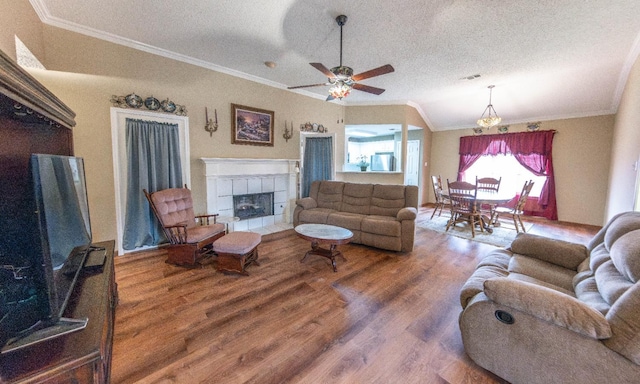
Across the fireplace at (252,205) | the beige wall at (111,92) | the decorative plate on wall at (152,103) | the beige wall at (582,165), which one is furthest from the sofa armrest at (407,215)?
the beige wall at (582,165)

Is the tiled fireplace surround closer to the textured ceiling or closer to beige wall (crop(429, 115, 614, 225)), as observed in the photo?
the textured ceiling

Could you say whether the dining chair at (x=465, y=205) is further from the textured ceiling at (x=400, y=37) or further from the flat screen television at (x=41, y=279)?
the flat screen television at (x=41, y=279)

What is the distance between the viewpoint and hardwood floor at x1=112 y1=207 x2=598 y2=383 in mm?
1534

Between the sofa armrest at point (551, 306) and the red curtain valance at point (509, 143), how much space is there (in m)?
6.20

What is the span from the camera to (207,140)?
4.01 m

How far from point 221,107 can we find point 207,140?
0.61 m

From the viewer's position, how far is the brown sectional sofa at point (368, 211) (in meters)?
3.50

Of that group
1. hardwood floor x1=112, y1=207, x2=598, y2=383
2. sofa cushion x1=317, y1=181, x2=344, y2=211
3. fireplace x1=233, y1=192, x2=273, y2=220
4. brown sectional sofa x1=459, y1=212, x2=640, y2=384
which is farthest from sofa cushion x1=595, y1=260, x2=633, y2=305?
fireplace x1=233, y1=192, x2=273, y2=220

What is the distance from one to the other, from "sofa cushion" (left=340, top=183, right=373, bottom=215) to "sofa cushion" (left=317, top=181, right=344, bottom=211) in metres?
0.10

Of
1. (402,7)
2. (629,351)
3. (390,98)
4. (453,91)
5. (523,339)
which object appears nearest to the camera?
(629,351)

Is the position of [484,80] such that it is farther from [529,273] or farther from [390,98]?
[529,273]

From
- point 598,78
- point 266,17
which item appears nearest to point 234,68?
point 266,17

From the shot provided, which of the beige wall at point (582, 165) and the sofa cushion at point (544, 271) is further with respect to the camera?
the beige wall at point (582, 165)

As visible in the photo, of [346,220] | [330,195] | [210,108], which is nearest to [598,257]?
[346,220]
